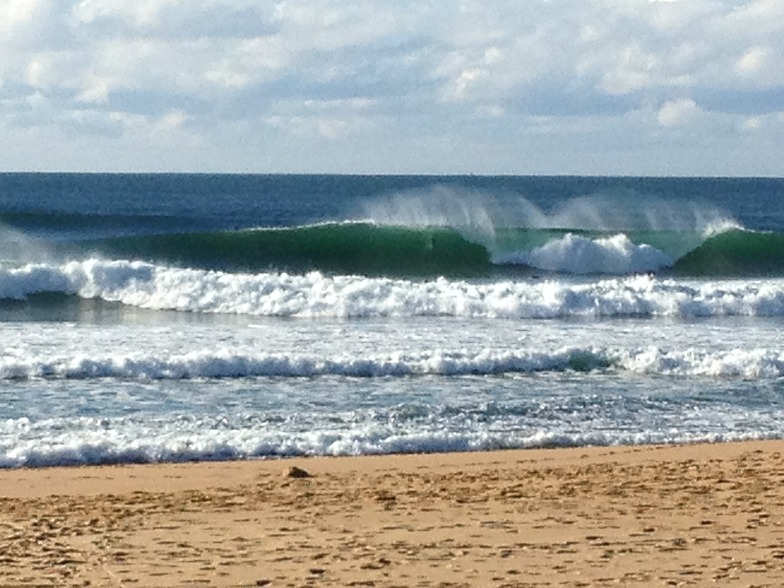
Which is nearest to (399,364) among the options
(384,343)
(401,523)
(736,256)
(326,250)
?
(384,343)

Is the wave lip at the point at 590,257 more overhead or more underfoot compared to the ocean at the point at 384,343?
more overhead

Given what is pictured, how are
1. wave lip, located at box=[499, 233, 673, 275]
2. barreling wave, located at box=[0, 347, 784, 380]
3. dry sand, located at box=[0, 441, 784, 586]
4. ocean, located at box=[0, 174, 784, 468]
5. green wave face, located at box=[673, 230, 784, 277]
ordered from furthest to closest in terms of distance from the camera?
green wave face, located at box=[673, 230, 784, 277]
wave lip, located at box=[499, 233, 673, 275]
barreling wave, located at box=[0, 347, 784, 380]
ocean, located at box=[0, 174, 784, 468]
dry sand, located at box=[0, 441, 784, 586]

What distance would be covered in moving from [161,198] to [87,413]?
68.9 m

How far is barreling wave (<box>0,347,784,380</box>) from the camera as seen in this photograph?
1350 centimetres

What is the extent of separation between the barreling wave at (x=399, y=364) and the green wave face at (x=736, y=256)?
54.0ft

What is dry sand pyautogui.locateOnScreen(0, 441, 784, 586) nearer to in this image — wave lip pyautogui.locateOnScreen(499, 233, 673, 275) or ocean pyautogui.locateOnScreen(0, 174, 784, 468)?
ocean pyautogui.locateOnScreen(0, 174, 784, 468)

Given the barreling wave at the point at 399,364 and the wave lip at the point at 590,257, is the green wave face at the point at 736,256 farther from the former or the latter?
the barreling wave at the point at 399,364

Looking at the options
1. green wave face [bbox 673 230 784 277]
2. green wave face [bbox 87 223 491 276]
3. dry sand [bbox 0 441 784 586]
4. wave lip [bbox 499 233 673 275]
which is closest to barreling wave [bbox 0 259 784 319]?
green wave face [bbox 87 223 491 276]

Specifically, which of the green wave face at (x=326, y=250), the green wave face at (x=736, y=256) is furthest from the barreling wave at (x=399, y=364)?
the green wave face at (x=736, y=256)

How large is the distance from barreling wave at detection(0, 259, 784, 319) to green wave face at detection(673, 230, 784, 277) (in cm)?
780

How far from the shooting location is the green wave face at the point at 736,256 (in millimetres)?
31016

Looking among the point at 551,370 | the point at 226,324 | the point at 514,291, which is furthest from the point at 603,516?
the point at 514,291

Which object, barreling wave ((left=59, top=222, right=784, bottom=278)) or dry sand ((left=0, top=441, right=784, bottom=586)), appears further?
barreling wave ((left=59, top=222, right=784, bottom=278))

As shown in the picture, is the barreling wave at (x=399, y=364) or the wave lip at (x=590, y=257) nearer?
the barreling wave at (x=399, y=364)
